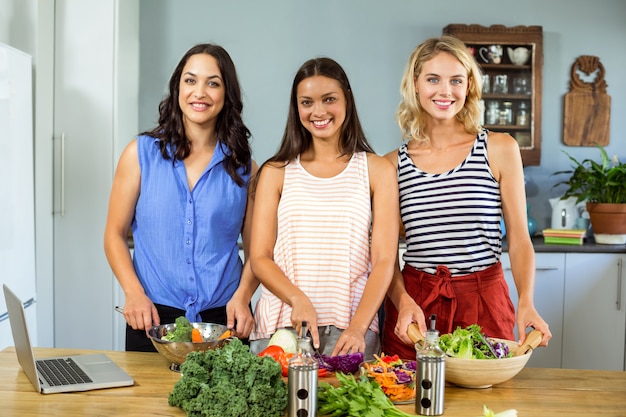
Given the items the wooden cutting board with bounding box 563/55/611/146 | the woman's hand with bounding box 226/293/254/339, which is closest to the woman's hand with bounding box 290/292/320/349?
the woman's hand with bounding box 226/293/254/339

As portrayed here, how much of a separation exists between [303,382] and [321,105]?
95 centimetres

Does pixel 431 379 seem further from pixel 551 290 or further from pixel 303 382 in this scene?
pixel 551 290

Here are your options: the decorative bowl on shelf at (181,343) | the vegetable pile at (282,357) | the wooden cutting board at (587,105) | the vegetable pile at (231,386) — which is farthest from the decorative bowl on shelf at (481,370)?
the wooden cutting board at (587,105)

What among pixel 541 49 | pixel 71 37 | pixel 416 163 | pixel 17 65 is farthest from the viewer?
pixel 541 49

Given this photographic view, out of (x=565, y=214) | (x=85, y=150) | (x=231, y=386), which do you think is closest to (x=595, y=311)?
(x=565, y=214)

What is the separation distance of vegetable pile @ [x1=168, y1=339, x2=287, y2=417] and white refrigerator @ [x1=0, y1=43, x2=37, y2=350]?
1.78 m

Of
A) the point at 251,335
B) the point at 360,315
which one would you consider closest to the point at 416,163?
the point at 360,315

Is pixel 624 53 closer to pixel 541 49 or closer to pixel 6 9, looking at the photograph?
pixel 541 49

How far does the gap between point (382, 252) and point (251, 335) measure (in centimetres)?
47

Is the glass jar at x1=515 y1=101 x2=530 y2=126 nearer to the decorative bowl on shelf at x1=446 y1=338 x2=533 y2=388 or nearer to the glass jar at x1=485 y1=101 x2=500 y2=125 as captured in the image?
the glass jar at x1=485 y1=101 x2=500 y2=125

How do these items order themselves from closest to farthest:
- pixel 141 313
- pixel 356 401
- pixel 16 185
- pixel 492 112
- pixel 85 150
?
pixel 356 401
pixel 141 313
pixel 16 185
pixel 85 150
pixel 492 112

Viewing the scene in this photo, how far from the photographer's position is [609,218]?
4.22 meters

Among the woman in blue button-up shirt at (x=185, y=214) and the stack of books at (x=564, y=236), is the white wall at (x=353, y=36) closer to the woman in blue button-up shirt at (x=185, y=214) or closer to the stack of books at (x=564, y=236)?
the stack of books at (x=564, y=236)

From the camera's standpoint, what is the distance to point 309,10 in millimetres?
4559
